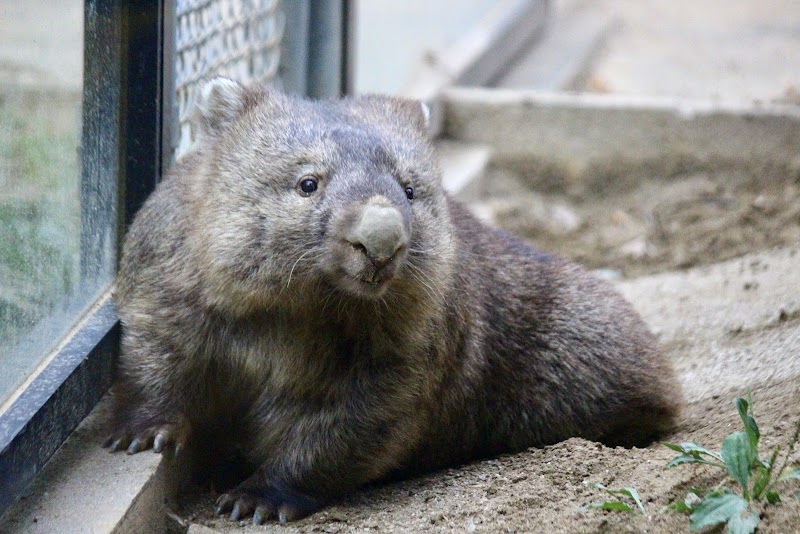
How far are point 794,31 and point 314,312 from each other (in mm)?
10380

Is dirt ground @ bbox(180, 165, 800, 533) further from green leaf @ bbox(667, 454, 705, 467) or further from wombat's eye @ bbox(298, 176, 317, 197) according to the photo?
wombat's eye @ bbox(298, 176, 317, 197)

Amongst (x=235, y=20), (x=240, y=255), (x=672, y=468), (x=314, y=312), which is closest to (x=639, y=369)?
(x=672, y=468)

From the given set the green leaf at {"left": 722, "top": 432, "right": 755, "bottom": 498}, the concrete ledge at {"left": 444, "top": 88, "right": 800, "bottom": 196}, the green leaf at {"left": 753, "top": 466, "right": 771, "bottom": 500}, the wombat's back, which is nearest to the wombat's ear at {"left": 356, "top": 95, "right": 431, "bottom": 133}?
the wombat's back

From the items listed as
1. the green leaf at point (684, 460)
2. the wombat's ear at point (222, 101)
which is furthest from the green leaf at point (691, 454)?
the wombat's ear at point (222, 101)

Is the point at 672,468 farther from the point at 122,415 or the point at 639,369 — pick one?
the point at 122,415

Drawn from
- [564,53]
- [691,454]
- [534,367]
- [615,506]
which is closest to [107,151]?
[534,367]

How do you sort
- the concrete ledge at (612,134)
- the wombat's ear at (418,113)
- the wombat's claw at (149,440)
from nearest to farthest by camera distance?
1. the wombat's claw at (149,440)
2. the wombat's ear at (418,113)
3. the concrete ledge at (612,134)

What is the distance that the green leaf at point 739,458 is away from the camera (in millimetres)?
3092

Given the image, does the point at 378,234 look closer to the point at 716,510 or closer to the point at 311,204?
the point at 311,204

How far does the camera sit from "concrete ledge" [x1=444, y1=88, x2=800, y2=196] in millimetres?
8055

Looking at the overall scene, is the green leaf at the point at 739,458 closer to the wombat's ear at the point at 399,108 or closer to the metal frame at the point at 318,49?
the wombat's ear at the point at 399,108

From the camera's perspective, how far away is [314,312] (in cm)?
369

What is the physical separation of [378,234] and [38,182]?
1.28 m

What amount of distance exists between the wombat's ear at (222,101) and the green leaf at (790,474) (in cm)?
220
